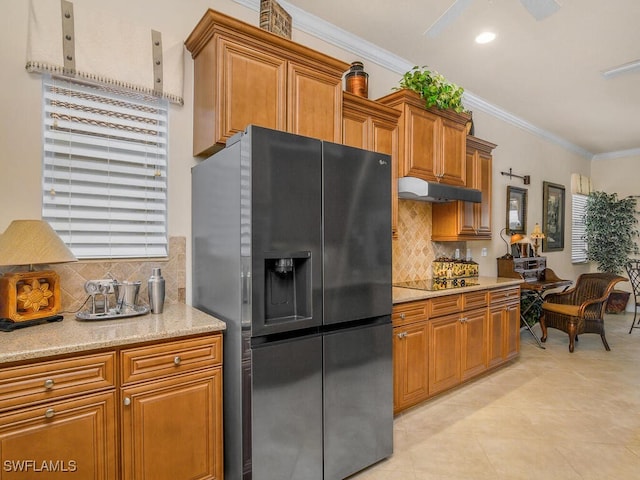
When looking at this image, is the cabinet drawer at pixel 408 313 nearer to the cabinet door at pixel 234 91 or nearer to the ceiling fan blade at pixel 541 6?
the cabinet door at pixel 234 91

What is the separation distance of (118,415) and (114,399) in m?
0.07

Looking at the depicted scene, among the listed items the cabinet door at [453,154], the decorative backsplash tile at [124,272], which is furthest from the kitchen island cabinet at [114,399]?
the cabinet door at [453,154]

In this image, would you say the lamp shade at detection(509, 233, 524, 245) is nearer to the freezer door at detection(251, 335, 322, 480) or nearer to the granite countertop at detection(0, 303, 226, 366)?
the freezer door at detection(251, 335, 322, 480)

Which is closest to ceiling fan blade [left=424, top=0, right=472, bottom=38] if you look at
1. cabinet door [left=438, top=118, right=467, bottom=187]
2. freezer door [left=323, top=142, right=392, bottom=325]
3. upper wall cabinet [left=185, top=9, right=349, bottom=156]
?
upper wall cabinet [left=185, top=9, right=349, bottom=156]

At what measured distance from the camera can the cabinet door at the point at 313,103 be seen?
2.30 meters

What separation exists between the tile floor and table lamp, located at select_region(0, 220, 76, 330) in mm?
1921

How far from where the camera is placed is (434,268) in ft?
12.8

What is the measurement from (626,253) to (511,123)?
3.82m

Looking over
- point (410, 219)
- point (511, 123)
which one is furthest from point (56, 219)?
point (511, 123)

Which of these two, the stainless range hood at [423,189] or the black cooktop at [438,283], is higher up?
the stainless range hood at [423,189]

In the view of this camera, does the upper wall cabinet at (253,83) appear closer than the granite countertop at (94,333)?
No

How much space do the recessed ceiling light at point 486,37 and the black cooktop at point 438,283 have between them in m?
2.19

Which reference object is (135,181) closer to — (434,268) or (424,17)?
(424,17)

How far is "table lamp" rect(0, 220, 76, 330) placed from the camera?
1625 millimetres
